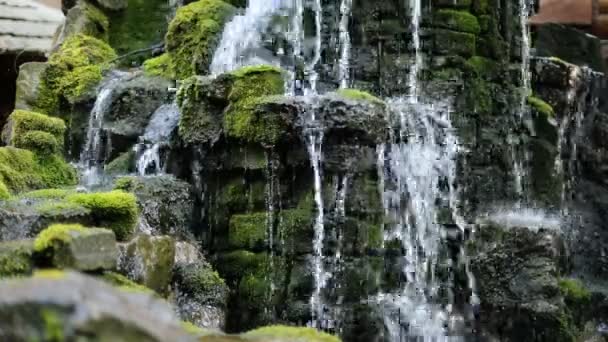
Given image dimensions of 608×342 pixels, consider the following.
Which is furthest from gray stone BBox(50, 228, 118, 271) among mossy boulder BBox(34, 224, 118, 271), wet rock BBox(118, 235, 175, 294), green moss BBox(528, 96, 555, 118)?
green moss BBox(528, 96, 555, 118)

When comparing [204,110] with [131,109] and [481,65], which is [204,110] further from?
[481,65]

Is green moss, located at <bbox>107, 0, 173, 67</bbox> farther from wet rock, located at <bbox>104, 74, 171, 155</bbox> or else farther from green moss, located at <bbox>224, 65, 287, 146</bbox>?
green moss, located at <bbox>224, 65, 287, 146</bbox>

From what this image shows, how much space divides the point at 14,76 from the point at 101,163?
566 cm

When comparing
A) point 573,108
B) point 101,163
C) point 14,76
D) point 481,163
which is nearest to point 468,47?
point 481,163

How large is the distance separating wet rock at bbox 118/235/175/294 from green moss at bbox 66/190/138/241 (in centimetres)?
19

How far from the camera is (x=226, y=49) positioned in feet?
31.5

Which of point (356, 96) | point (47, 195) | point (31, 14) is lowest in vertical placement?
point (47, 195)

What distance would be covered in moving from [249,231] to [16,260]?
2649 mm

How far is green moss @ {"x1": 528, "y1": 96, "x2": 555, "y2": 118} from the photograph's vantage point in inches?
402

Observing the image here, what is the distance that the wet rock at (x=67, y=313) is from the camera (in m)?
2.51

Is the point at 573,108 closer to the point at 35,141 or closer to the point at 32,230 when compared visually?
the point at 35,141

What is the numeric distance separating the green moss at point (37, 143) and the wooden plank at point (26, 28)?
608cm

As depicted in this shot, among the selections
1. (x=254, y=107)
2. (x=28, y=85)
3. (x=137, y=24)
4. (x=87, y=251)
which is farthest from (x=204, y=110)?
(x=137, y=24)

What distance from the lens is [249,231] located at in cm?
727
